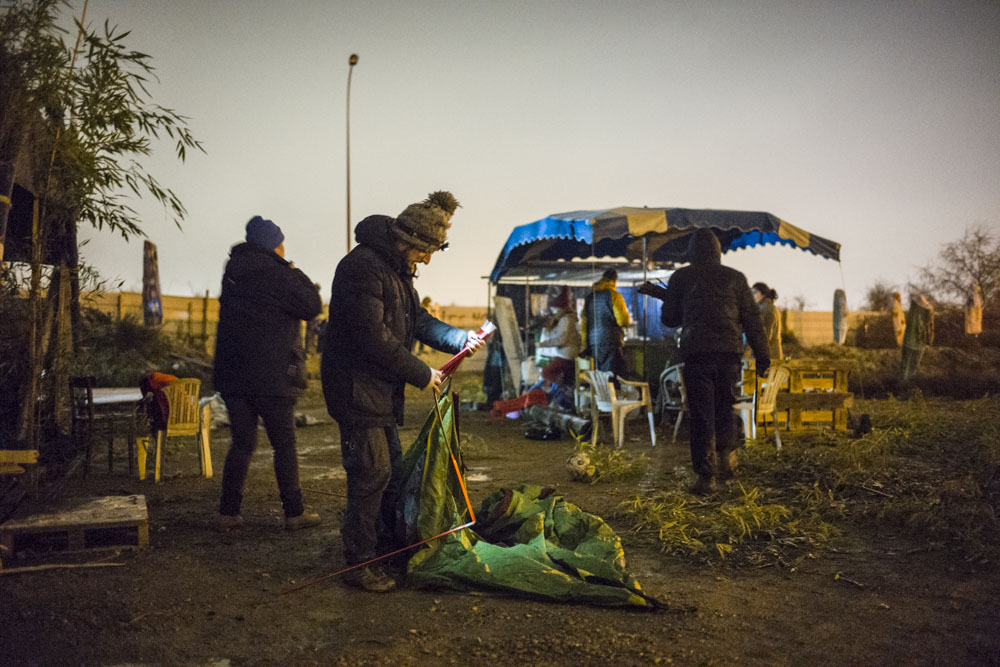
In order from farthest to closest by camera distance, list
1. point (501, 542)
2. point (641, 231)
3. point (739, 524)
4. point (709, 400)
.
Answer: point (641, 231) < point (709, 400) < point (739, 524) < point (501, 542)

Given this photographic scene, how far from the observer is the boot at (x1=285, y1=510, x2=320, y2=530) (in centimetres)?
468

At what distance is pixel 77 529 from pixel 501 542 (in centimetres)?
241

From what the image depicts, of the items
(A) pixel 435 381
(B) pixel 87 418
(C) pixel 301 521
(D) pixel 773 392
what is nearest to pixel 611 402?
(D) pixel 773 392

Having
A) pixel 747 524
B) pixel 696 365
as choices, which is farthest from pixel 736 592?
pixel 696 365

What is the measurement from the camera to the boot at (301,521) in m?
4.68

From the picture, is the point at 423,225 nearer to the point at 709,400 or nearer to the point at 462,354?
the point at 462,354

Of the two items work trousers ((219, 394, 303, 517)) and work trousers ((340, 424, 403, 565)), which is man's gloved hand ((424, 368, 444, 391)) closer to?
work trousers ((340, 424, 403, 565))

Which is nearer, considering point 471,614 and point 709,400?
point 471,614

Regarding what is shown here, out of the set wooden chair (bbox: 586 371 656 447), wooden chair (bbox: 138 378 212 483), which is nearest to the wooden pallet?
wooden chair (bbox: 138 378 212 483)

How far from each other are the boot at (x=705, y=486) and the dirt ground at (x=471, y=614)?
46.0 inches

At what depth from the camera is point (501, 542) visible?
381cm

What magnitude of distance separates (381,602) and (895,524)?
11.3 ft

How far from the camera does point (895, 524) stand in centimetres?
477

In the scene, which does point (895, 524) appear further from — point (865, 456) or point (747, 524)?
point (865, 456)
